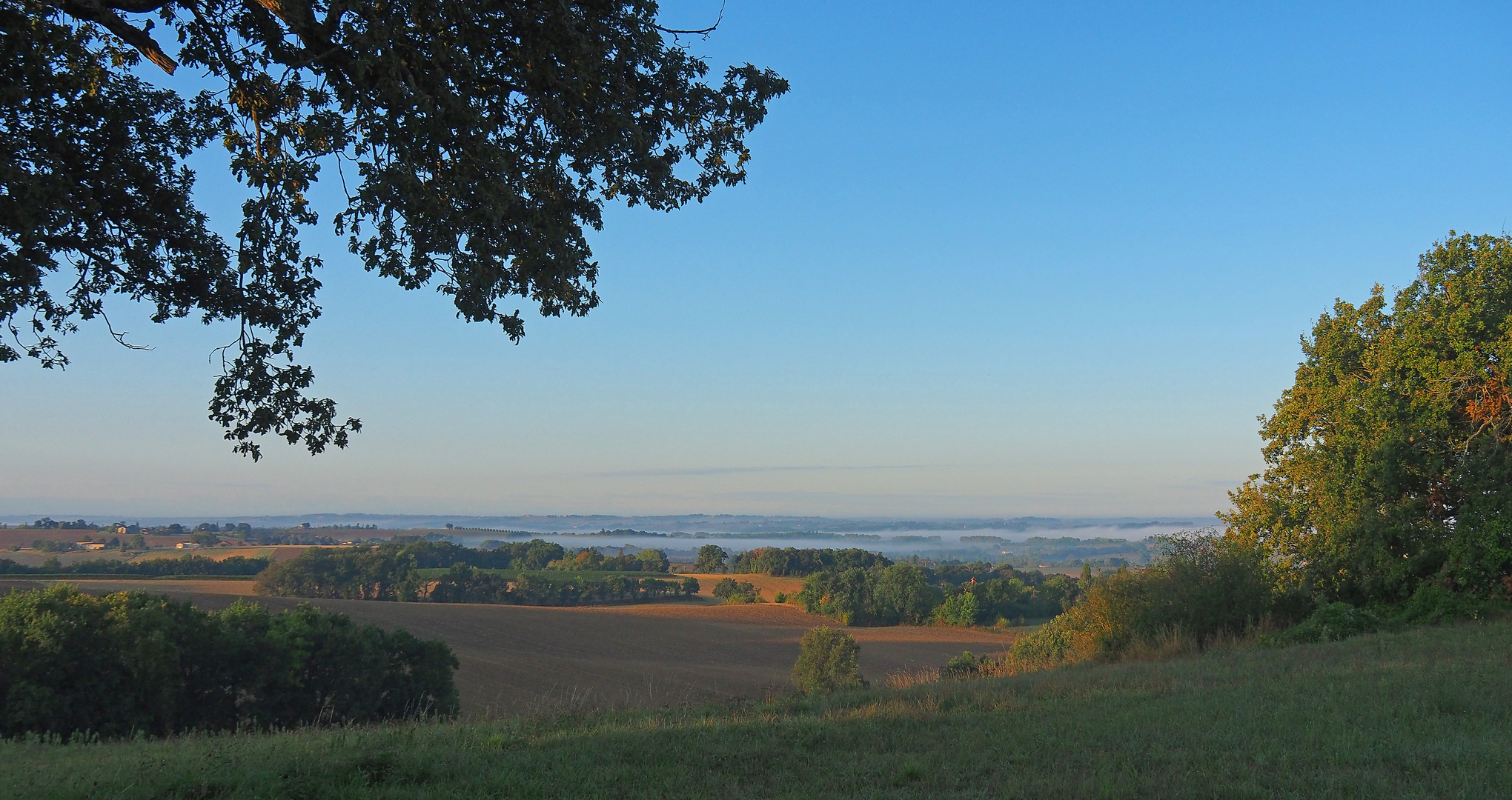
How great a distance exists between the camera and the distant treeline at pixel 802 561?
98.8 m

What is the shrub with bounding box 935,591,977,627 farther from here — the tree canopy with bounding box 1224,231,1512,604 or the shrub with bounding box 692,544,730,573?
the tree canopy with bounding box 1224,231,1512,604

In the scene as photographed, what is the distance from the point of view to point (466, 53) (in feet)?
23.1

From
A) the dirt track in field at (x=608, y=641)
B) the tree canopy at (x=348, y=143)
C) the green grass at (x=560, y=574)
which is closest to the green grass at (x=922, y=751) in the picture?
the tree canopy at (x=348, y=143)

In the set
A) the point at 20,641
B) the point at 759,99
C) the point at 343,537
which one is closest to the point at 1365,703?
the point at 759,99

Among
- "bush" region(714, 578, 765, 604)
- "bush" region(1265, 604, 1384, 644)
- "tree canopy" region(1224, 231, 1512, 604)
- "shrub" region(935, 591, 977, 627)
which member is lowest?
"bush" region(714, 578, 765, 604)

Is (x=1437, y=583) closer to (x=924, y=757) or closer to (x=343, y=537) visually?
(x=924, y=757)

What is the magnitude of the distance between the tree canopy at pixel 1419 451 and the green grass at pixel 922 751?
10.6 meters

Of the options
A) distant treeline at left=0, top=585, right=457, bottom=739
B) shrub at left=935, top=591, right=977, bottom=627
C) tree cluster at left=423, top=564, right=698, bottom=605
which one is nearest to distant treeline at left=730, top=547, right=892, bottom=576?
tree cluster at left=423, top=564, right=698, bottom=605

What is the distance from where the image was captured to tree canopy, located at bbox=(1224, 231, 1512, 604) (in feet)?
62.1

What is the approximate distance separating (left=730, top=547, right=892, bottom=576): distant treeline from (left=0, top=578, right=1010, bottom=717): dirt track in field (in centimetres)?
2823

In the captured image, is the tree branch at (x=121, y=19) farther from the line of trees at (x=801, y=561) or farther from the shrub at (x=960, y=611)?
the line of trees at (x=801, y=561)

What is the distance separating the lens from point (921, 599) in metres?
71.3

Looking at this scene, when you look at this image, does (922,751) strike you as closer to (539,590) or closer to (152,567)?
Answer: (539,590)

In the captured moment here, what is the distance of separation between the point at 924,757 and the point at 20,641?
23.7 metres
